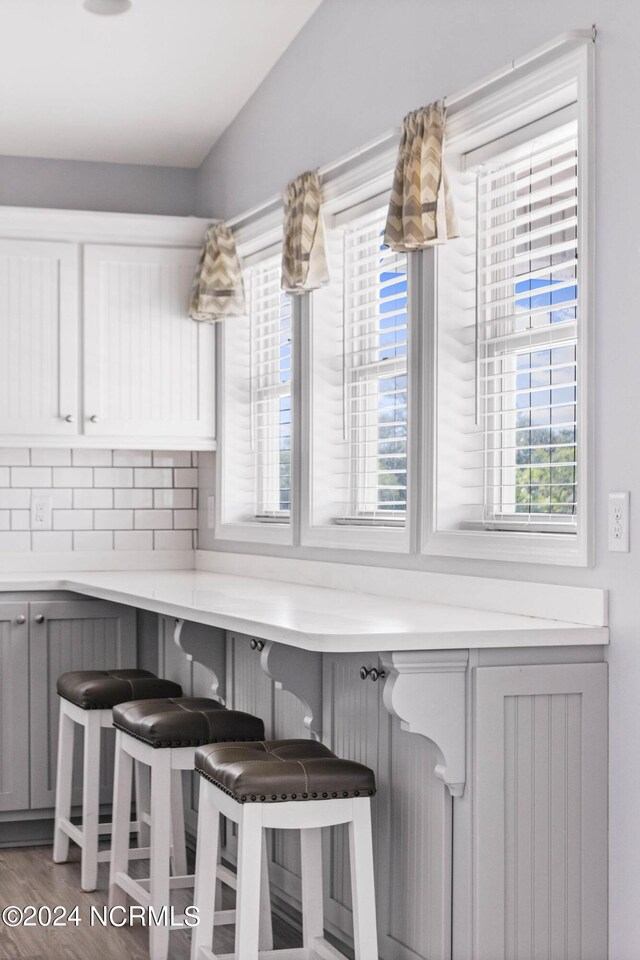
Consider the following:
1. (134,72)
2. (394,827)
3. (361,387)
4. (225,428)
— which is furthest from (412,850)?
(134,72)

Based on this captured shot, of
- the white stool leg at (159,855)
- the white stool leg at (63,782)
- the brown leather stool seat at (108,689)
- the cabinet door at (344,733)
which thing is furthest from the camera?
the white stool leg at (63,782)

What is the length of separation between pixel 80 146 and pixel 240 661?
2413 mm

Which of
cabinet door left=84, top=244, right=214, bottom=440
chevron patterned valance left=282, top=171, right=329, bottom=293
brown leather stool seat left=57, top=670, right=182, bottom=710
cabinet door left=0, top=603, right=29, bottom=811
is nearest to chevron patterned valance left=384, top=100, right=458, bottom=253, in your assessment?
chevron patterned valance left=282, top=171, right=329, bottom=293

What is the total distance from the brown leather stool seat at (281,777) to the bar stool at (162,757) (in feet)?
1.62

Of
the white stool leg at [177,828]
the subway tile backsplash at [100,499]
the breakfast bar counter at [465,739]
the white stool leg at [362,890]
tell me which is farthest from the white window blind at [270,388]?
the white stool leg at [362,890]

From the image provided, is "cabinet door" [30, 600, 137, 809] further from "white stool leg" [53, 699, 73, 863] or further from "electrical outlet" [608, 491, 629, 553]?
"electrical outlet" [608, 491, 629, 553]

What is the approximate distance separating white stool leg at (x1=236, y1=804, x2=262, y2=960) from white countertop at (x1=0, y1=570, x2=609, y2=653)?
0.39 m

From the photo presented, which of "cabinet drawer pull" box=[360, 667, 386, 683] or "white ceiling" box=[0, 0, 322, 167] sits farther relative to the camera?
"white ceiling" box=[0, 0, 322, 167]

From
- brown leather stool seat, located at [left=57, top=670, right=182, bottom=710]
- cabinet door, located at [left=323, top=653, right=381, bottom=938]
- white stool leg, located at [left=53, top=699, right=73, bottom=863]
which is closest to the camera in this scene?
cabinet door, located at [left=323, top=653, right=381, bottom=938]

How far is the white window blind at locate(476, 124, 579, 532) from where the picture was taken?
9.29 feet

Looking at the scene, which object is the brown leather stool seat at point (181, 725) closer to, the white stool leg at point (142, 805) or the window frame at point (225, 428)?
the white stool leg at point (142, 805)

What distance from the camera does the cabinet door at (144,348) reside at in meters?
4.89

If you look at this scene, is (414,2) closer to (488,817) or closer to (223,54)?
(223,54)

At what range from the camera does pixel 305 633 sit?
2467mm
